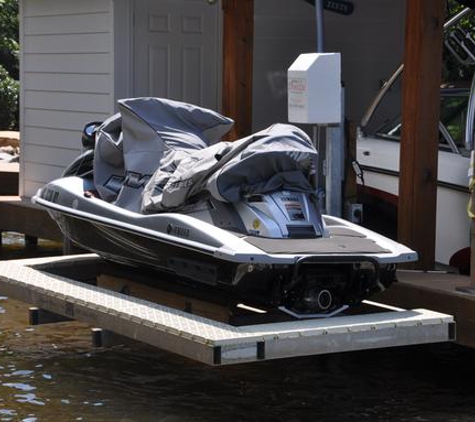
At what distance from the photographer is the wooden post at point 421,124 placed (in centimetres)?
769

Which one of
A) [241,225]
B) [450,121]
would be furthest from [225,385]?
[450,121]

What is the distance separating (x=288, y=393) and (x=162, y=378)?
0.88 meters

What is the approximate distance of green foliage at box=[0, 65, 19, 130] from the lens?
69.5 feet

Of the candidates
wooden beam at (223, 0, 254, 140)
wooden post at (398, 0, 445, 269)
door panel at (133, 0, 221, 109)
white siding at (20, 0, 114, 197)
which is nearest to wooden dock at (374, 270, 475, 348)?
wooden post at (398, 0, 445, 269)

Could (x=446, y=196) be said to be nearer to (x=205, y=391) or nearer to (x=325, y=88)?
(x=325, y=88)

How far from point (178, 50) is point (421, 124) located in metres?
3.80

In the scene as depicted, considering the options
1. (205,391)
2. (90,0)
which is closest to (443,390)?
(205,391)

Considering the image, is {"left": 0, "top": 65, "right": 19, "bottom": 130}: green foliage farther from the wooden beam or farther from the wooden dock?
the wooden dock

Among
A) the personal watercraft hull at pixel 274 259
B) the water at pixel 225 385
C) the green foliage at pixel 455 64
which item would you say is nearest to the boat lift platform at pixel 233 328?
the personal watercraft hull at pixel 274 259

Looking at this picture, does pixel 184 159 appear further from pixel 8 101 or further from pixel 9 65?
pixel 9 65

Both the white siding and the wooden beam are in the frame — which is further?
the white siding

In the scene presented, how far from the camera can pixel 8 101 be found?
2131 cm

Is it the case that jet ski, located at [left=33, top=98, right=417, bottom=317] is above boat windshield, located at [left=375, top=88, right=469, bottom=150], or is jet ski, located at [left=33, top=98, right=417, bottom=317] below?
below

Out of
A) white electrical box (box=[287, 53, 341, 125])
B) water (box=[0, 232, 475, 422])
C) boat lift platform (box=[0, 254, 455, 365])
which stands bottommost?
water (box=[0, 232, 475, 422])
